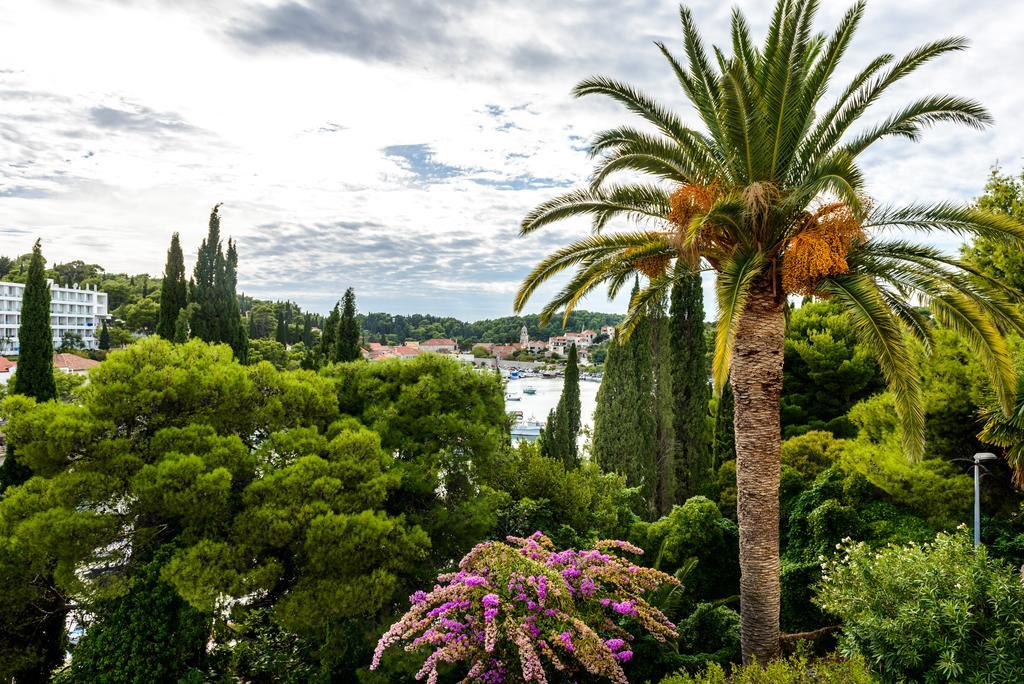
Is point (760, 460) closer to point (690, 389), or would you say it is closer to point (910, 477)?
point (910, 477)

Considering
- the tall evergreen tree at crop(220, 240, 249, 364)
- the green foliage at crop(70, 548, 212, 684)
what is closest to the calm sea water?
the tall evergreen tree at crop(220, 240, 249, 364)

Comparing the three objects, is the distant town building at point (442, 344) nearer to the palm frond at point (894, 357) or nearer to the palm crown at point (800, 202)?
the palm crown at point (800, 202)

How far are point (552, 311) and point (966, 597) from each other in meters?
5.85

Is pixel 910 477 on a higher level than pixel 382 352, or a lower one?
lower

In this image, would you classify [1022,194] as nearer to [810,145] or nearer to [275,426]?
[810,145]

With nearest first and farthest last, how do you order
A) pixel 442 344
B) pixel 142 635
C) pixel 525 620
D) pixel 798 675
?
pixel 798 675
pixel 525 620
pixel 142 635
pixel 442 344

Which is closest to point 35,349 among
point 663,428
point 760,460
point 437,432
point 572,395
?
point 437,432

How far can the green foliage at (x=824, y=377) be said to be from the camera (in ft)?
70.1

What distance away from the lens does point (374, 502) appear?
30.6 ft

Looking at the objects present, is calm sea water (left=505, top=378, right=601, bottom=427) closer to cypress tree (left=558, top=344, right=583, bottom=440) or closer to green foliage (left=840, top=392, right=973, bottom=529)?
cypress tree (left=558, top=344, right=583, bottom=440)

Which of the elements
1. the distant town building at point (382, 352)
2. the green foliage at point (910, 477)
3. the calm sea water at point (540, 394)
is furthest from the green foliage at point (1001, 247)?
the calm sea water at point (540, 394)

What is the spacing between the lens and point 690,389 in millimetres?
20344

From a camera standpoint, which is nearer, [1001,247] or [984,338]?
[984,338]

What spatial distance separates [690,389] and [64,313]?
74278 millimetres
